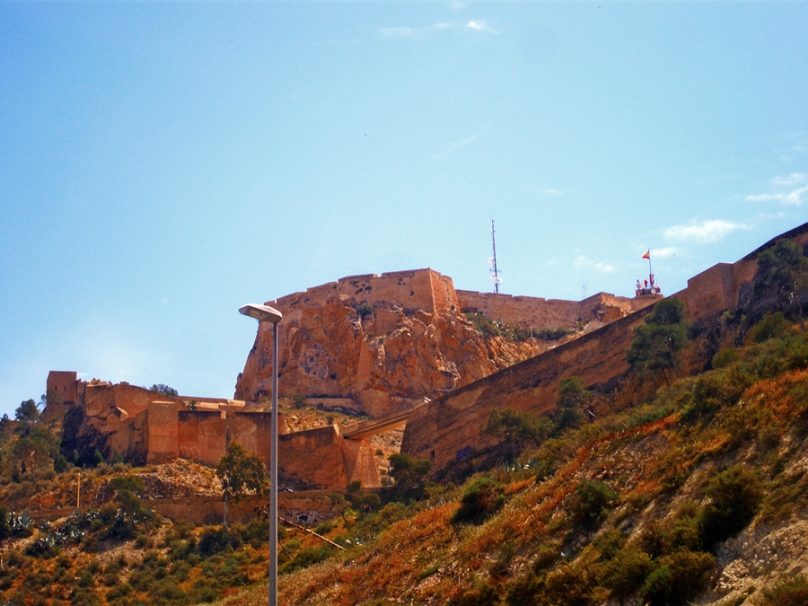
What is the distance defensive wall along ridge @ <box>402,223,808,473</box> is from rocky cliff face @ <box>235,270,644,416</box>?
12.8 m

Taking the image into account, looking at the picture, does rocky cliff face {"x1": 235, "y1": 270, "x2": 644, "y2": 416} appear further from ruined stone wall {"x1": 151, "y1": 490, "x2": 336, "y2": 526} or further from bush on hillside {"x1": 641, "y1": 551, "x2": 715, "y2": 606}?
bush on hillside {"x1": 641, "y1": 551, "x2": 715, "y2": 606}

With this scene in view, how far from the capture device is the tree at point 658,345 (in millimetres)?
29266

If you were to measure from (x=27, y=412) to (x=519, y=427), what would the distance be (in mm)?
29367

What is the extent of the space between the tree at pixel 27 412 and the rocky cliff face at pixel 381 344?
10268mm

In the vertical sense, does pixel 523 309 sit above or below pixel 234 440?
above

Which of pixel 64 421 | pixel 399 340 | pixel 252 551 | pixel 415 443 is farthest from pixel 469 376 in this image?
pixel 252 551

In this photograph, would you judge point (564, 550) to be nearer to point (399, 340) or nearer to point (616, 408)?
point (616, 408)

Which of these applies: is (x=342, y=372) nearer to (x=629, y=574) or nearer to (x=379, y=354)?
(x=379, y=354)

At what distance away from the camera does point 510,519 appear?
19750 mm

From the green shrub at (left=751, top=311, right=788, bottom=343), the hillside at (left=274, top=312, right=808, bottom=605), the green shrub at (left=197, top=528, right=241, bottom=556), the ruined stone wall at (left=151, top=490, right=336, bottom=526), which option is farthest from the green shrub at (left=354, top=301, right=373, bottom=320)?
the hillside at (left=274, top=312, right=808, bottom=605)

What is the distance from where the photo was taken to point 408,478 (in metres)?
35.8

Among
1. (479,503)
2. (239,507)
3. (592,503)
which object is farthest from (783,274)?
(239,507)

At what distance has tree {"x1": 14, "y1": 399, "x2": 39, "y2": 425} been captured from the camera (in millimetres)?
52672

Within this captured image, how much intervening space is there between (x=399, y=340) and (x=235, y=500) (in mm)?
19694
